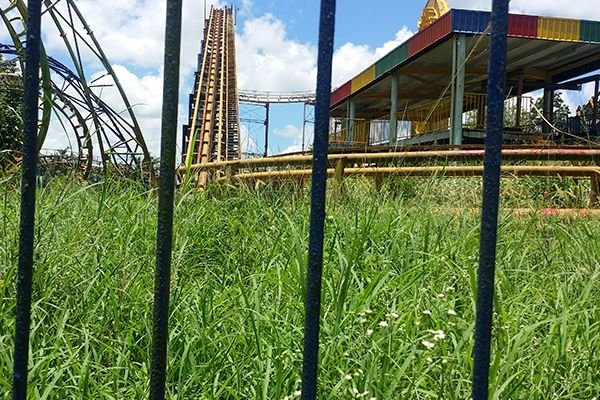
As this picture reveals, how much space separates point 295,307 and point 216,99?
1647 cm

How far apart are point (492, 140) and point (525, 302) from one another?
1.52m

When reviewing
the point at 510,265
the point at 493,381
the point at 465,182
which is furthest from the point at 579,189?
the point at 493,381

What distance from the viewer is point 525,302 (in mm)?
2037

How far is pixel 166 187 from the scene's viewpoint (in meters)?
0.77

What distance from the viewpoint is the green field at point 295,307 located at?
58.7 inches

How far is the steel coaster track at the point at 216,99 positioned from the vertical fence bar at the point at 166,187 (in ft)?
36.9

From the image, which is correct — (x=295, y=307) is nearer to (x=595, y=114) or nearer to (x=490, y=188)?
(x=490, y=188)

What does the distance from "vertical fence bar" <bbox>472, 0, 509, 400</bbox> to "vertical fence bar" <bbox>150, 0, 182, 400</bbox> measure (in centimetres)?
42

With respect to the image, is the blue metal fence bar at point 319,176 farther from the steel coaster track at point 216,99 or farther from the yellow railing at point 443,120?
the steel coaster track at point 216,99

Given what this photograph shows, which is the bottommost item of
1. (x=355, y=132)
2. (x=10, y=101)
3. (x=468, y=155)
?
(x=468, y=155)

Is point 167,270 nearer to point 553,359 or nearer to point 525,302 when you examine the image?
point 553,359

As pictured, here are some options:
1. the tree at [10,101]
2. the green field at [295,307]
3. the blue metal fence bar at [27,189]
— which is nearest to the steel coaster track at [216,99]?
the tree at [10,101]

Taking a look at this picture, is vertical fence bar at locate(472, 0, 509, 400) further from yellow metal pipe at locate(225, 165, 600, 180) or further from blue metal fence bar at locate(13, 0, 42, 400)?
yellow metal pipe at locate(225, 165, 600, 180)

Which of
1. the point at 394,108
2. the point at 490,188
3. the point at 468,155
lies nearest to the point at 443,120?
the point at 394,108
